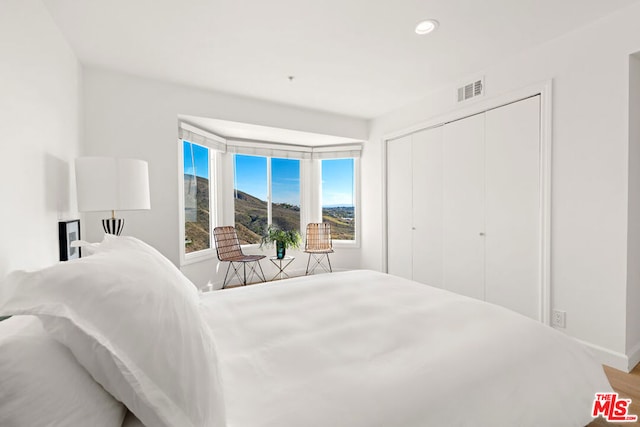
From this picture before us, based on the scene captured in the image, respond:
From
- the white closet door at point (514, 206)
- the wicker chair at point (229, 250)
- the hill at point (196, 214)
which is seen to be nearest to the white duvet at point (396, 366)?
the white closet door at point (514, 206)

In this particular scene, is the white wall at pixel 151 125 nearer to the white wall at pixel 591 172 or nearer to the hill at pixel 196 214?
the hill at pixel 196 214

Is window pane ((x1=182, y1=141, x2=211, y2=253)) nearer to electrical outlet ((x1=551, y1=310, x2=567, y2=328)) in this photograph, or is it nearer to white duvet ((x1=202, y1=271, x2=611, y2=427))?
white duvet ((x1=202, y1=271, x2=611, y2=427))

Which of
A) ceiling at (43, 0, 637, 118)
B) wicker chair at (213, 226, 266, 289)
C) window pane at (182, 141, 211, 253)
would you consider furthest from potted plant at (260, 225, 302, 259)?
ceiling at (43, 0, 637, 118)

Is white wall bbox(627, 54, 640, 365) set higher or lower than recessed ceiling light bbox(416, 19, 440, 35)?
lower

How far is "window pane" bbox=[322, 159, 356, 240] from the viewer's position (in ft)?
17.3

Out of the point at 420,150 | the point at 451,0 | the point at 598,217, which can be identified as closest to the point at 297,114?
the point at 420,150

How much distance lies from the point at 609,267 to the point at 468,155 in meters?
1.56

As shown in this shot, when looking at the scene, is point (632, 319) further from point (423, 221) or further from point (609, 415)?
point (423, 221)

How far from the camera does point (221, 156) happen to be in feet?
15.0

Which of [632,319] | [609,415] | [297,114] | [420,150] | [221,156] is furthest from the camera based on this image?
[221,156]

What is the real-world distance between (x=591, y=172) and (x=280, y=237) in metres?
3.64

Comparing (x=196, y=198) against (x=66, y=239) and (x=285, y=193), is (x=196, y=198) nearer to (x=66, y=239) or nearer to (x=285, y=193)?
(x=285, y=193)

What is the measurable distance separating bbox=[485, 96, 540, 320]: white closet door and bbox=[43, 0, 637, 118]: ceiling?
64 centimetres

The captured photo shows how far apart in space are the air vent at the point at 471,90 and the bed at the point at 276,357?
2438mm
